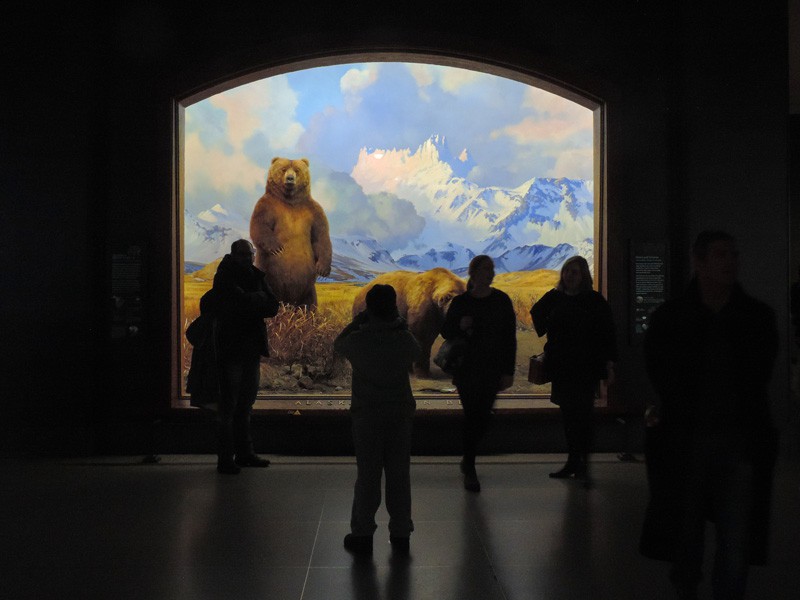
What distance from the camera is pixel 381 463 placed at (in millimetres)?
3826

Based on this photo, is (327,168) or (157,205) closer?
(157,205)

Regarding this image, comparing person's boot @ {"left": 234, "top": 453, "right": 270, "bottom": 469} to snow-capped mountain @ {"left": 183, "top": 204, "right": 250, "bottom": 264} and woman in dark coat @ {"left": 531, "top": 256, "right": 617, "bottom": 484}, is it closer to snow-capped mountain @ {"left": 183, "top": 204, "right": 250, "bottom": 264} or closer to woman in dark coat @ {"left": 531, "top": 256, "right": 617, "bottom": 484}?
woman in dark coat @ {"left": 531, "top": 256, "right": 617, "bottom": 484}

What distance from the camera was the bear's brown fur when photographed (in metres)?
Answer: 7.43

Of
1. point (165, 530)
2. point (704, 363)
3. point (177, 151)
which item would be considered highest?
point (177, 151)

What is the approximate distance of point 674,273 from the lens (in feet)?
20.9

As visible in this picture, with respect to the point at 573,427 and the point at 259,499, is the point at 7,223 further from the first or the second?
the point at 573,427

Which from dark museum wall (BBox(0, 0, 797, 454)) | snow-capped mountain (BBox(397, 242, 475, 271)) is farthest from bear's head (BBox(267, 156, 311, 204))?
dark museum wall (BBox(0, 0, 797, 454))

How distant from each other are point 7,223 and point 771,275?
19.3 feet

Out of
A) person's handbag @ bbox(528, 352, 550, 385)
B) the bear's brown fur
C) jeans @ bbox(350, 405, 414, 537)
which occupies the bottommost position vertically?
jeans @ bbox(350, 405, 414, 537)

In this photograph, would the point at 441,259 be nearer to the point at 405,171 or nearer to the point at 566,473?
the point at 405,171

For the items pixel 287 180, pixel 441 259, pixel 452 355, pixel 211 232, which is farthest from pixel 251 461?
pixel 441 259

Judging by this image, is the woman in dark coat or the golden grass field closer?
the woman in dark coat

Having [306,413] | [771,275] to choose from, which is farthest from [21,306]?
[771,275]

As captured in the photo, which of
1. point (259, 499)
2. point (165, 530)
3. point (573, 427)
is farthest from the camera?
point (573, 427)
